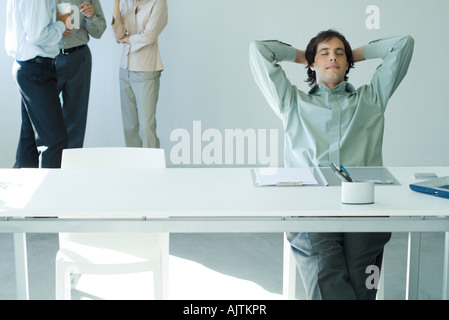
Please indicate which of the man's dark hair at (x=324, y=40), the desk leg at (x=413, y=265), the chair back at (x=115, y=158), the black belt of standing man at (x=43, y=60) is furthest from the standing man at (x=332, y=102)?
the black belt of standing man at (x=43, y=60)

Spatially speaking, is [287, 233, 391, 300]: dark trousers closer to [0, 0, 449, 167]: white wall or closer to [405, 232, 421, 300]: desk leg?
[405, 232, 421, 300]: desk leg

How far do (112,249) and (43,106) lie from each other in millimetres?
1922

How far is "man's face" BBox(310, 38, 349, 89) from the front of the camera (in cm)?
263

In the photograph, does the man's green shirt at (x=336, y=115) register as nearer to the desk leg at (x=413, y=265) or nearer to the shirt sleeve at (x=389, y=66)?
the shirt sleeve at (x=389, y=66)

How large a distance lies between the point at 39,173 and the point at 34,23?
174 centimetres

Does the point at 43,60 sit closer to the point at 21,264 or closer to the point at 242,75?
the point at 242,75

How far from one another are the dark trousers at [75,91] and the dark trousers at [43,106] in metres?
0.35

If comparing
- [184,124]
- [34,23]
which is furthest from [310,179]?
[184,124]

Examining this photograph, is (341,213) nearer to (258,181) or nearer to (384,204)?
(384,204)

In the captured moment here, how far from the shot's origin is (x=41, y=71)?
4.10 meters

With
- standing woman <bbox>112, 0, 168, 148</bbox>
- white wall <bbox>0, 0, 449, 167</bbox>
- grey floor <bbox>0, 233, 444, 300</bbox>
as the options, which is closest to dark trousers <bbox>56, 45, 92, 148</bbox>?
standing woman <bbox>112, 0, 168, 148</bbox>

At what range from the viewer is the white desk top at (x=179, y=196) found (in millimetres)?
1913

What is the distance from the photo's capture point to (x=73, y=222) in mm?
1990

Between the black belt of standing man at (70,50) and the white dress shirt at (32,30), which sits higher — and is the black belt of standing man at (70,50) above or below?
below
